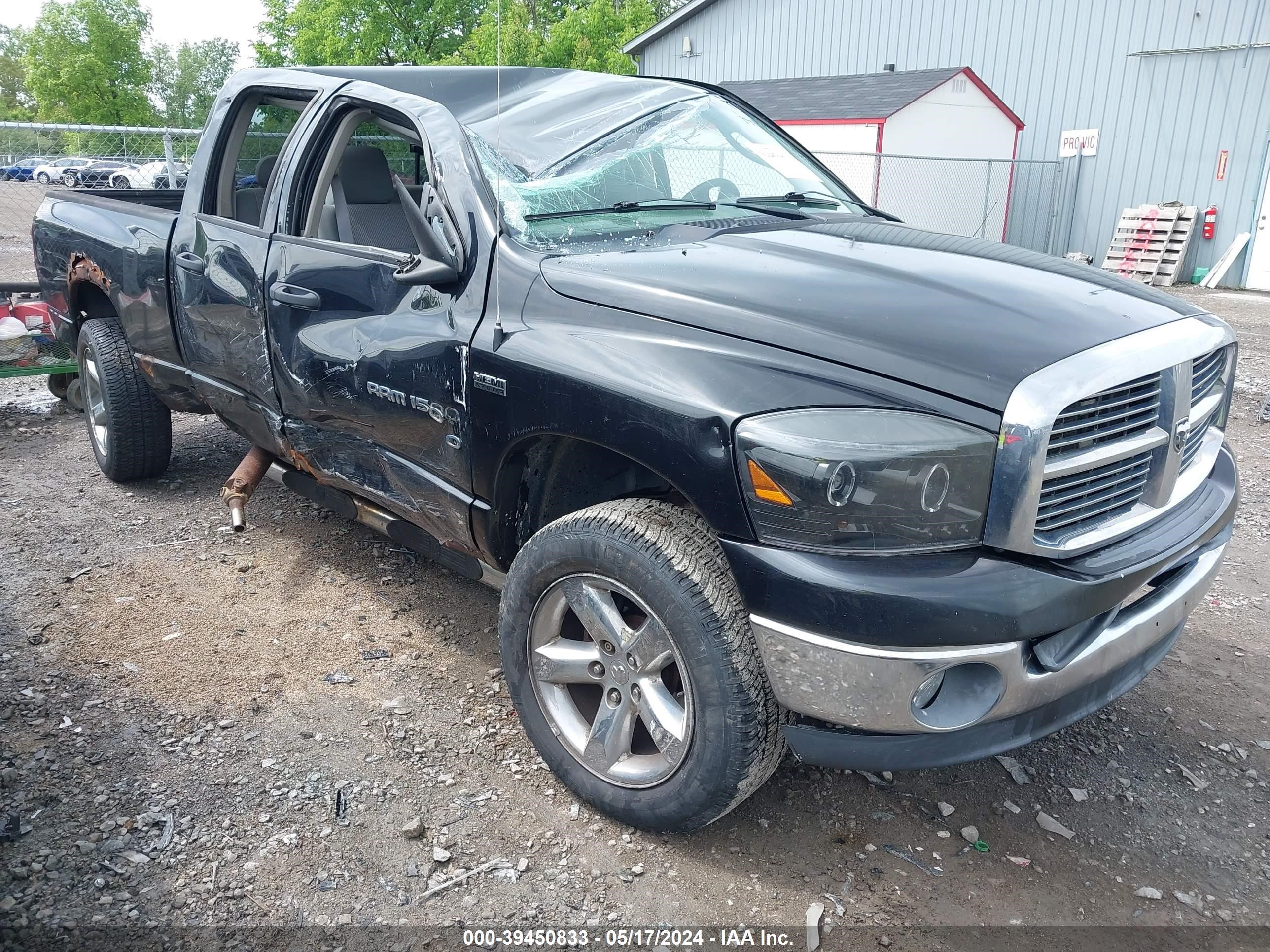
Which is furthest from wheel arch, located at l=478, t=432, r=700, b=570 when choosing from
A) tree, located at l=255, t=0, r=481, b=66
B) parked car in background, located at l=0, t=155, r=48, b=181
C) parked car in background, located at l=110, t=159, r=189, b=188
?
tree, located at l=255, t=0, r=481, b=66

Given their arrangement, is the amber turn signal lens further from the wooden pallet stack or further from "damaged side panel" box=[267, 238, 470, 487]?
the wooden pallet stack

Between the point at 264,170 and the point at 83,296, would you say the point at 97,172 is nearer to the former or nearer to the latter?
the point at 83,296

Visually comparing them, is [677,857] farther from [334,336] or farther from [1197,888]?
[334,336]

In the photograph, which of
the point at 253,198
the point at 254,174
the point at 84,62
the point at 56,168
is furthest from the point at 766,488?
the point at 84,62

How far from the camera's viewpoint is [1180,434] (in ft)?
8.22

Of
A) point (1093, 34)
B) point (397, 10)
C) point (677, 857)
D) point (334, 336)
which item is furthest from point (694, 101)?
point (397, 10)

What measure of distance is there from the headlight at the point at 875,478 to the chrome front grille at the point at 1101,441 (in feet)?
0.22

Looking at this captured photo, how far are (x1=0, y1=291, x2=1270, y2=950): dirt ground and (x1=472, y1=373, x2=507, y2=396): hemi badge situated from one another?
1.13m

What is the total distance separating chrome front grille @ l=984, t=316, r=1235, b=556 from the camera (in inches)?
83.4

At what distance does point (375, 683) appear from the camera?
3494mm

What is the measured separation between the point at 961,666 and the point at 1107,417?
2.15 ft

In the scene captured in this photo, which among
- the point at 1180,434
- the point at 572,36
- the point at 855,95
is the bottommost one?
the point at 1180,434

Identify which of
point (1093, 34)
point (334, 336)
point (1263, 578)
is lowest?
point (1263, 578)

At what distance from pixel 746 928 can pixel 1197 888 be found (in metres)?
1.17
